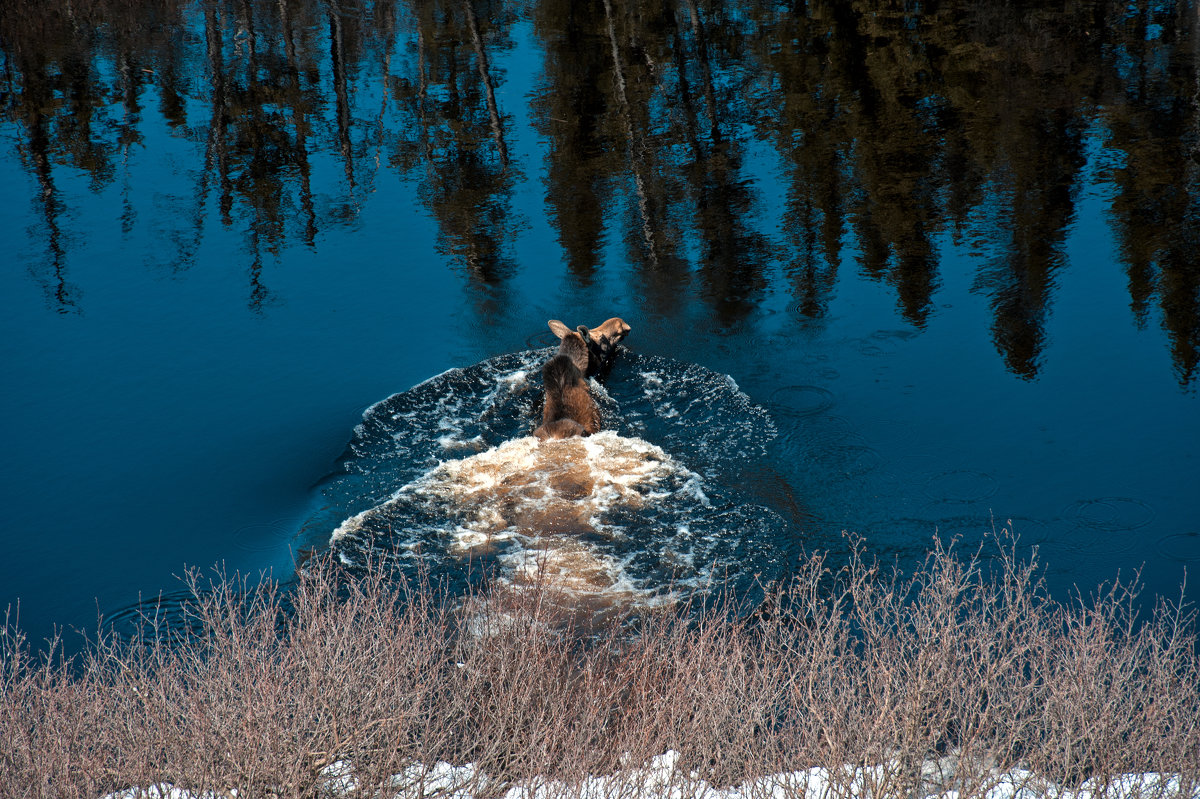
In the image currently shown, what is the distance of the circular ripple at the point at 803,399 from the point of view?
15.0 m

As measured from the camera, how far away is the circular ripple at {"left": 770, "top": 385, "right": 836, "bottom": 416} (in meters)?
15.0

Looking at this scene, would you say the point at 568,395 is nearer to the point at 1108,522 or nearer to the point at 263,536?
the point at 263,536

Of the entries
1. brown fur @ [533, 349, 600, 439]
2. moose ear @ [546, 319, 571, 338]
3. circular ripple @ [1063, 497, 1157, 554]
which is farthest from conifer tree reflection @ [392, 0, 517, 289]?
circular ripple @ [1063, 497, 1157, 554]

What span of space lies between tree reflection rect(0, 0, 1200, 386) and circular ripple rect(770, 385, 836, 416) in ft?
8.58

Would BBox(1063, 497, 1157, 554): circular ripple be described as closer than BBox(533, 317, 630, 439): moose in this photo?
Yes

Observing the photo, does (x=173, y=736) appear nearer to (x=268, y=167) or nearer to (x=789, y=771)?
(x=789, y=771)

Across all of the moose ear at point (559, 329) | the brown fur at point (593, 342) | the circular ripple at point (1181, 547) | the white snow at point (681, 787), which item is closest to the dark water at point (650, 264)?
the circular ripple at point (1181, 547)

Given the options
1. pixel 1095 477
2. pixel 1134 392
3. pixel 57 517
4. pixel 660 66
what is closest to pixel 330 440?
pixel 57 517

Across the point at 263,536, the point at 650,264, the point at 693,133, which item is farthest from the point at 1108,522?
the point at 693,133

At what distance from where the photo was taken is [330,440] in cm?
1500

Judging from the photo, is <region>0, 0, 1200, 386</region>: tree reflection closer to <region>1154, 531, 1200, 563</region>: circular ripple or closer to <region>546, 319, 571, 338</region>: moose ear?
<region>546, 319, 571, 338</region>: moose ear

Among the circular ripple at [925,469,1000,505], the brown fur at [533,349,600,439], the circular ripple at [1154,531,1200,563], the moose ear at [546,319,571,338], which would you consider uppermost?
the moose ear at [546,319,571,338]

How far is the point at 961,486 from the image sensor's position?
1351 cm

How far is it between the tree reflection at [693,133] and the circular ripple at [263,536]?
7.04 meters
